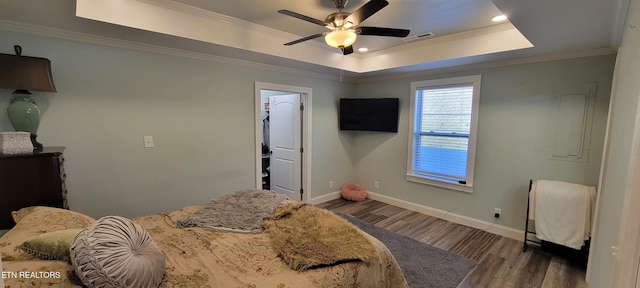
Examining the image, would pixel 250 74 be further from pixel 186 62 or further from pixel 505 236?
pixel 505 236

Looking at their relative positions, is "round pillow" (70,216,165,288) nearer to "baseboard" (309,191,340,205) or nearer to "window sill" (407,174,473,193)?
"baseboard" (309,191,340,205)

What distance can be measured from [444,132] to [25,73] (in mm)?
4630

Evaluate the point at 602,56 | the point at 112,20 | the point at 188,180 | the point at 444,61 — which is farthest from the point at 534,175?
the point at 112,20

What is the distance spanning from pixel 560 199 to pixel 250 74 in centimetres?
383

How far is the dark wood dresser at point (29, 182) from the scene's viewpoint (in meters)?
1.84

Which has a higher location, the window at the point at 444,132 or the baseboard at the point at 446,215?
the window at the point at 444,132

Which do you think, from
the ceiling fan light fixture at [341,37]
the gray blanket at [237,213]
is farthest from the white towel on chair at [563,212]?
the gray blanket at [237,213]

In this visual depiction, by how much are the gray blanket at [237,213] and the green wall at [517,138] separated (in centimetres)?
276

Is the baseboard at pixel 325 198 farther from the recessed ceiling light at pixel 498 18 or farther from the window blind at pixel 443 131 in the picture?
the recessed ceiling light at pixel 498 18

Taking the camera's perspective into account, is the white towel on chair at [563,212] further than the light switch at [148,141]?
No

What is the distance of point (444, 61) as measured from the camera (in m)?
3.34

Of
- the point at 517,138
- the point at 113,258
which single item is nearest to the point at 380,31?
the point at 113,258

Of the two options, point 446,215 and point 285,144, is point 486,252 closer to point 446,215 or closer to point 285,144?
point 446,215

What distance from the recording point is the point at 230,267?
152 cm
